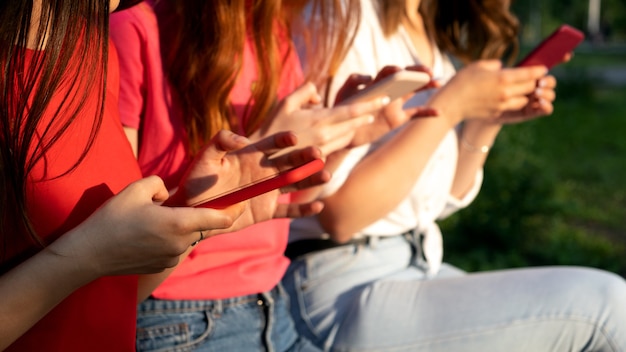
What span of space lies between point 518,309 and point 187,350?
0.68 metres

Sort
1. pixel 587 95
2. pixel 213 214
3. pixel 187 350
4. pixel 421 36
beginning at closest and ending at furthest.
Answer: pixel 213 214 → pixel 187 350 → pixel 421 36 → pixel 587 95

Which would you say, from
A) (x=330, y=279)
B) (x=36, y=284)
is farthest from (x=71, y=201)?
(x=330, y=279)

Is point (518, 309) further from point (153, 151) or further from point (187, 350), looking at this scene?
point (153, 151)

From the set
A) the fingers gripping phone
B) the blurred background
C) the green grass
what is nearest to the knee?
the fingers gripping phone

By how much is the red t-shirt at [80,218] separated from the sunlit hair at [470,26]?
1407mm

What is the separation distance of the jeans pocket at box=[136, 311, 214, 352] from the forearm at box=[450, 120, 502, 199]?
105cm

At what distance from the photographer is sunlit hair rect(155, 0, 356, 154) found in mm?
1831

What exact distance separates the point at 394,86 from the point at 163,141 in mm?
454

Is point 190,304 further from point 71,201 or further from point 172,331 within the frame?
point 71,201

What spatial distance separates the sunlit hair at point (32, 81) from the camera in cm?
130

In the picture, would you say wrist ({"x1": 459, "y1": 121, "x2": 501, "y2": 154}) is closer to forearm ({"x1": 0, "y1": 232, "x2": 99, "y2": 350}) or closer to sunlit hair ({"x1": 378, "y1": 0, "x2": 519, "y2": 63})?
sunlit hair ({"x1": 378, "y1": 0, "x2": 519, "y2": 63})

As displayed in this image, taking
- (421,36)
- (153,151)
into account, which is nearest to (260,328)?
(153,151)

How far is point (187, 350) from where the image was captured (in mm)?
1740

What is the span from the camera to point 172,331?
1.75 m
